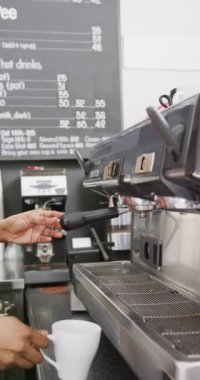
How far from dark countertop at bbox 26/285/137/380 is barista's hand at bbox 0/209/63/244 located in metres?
0.23

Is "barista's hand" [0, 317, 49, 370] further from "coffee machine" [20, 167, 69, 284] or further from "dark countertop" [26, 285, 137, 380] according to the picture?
"coffee machine" [20, 167, 69, 284]

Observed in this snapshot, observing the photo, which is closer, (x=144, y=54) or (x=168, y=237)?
(x=168, y=237)

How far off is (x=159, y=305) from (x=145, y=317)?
0.36 ft

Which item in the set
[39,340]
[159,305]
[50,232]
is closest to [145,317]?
[159,305]

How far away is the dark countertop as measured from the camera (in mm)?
971

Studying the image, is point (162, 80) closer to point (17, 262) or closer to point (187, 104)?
point (17, 262)

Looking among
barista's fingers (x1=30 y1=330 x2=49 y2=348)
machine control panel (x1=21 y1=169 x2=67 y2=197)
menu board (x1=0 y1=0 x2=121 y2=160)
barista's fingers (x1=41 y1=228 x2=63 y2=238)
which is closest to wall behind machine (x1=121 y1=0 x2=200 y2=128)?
menu board (x1=0 y1=0 x2=121 y2=160)

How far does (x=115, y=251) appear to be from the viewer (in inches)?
76.5

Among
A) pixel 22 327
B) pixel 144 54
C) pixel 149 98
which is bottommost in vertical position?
pixel 22 327

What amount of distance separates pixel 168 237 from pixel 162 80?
1.36 m

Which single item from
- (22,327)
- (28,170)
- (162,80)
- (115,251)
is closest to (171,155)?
(22,327)

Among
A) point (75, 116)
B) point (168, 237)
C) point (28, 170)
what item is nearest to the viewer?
point (168, 237)

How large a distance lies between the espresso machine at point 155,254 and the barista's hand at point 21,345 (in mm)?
151

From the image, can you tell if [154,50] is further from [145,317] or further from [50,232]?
[145,317]
